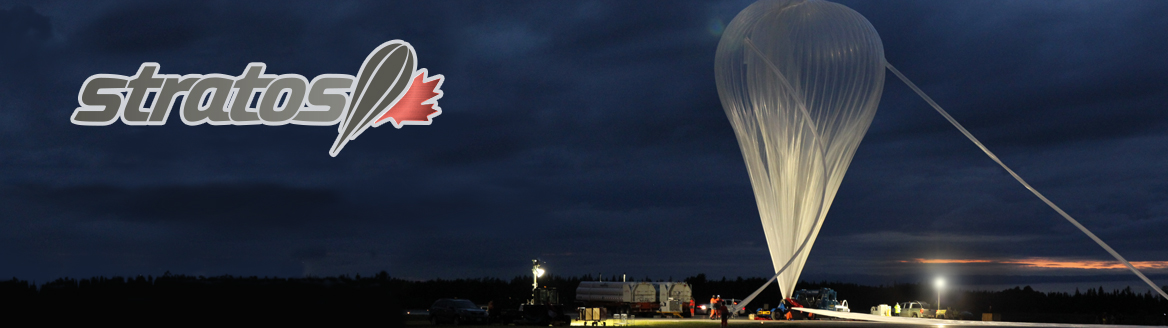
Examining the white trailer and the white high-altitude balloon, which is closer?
the white high-altitude balloon

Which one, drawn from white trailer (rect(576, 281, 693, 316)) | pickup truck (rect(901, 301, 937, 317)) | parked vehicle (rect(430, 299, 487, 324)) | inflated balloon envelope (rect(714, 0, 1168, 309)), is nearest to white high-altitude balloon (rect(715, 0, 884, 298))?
inflated balloon envelope (rect(714, 0, 1168, 309))

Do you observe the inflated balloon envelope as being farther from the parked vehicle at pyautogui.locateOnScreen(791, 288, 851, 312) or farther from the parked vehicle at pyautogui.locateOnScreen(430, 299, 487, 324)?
the parked vehicle at pyautogui.locateOnScreen(791, 288, 851, 312)

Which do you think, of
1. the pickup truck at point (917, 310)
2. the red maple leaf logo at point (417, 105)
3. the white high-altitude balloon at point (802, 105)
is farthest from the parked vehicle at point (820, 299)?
the red maple leaf logo at point (417, 105)

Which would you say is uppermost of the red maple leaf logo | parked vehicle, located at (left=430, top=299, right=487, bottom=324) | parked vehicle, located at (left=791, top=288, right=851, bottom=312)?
the red maple leaf logo

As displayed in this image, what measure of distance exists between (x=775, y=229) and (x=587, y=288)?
2747 cm

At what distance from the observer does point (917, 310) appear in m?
59.1

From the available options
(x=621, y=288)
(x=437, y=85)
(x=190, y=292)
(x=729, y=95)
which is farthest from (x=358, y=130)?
(x=621, y=288)

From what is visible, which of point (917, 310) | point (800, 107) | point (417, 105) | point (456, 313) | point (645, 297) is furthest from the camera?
point (917, 310)

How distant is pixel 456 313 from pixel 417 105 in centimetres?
1682

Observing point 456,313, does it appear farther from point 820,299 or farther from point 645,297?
point 820,299

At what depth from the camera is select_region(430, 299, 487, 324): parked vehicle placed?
137 feet

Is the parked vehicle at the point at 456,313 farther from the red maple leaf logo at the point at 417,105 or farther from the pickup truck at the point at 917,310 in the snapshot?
the pickup truck at the point at 917,310

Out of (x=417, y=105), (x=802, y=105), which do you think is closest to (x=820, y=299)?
(x=802, y=105)

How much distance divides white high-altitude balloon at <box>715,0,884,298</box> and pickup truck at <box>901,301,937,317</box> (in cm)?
2619
